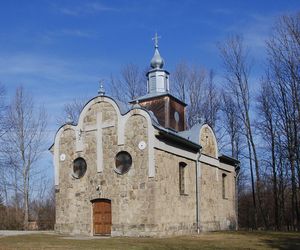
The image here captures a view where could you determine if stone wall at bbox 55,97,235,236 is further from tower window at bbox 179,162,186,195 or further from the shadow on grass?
the shadow on grass

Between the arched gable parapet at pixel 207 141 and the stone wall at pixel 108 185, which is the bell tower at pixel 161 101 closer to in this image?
the arched gable parapet at pixel 207 141

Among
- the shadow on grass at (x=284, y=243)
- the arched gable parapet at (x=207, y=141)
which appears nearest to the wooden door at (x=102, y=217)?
the arched gable parapet at (x=207, y=141)

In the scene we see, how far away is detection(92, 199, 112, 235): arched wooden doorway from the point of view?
21.5 meters

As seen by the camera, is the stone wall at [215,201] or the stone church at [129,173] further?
the stone wall at [215,201]

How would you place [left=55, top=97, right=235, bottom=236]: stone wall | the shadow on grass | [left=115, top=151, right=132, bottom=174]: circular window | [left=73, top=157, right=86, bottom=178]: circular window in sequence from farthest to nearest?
[left=73, top=157, right=86, bottom=178]: circular window < [left=115, top=151, right=132, bottom=174]: circular window < [left=55, top=97, right=235, bottom=236]: stone wall < the shadow on grass

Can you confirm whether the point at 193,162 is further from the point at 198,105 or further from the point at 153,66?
the point at 198,105

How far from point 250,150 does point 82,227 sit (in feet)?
61.9

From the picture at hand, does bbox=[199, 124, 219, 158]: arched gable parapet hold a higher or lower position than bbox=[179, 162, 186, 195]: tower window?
higher

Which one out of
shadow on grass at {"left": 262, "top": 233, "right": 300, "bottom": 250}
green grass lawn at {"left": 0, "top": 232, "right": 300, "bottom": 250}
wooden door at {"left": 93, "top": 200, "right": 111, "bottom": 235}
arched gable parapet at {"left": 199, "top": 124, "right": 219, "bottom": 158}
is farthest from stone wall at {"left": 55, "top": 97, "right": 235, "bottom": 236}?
shadow on grass at {"left": 262, "top": 233, "right": 300, "bottom": 250}

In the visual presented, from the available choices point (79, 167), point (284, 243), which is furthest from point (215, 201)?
point (284, 243)

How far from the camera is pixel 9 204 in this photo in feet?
129

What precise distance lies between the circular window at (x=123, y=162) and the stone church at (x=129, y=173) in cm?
5

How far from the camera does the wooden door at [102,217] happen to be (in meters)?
21.5

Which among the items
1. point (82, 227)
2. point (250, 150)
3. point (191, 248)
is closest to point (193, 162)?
point (82, 227)
